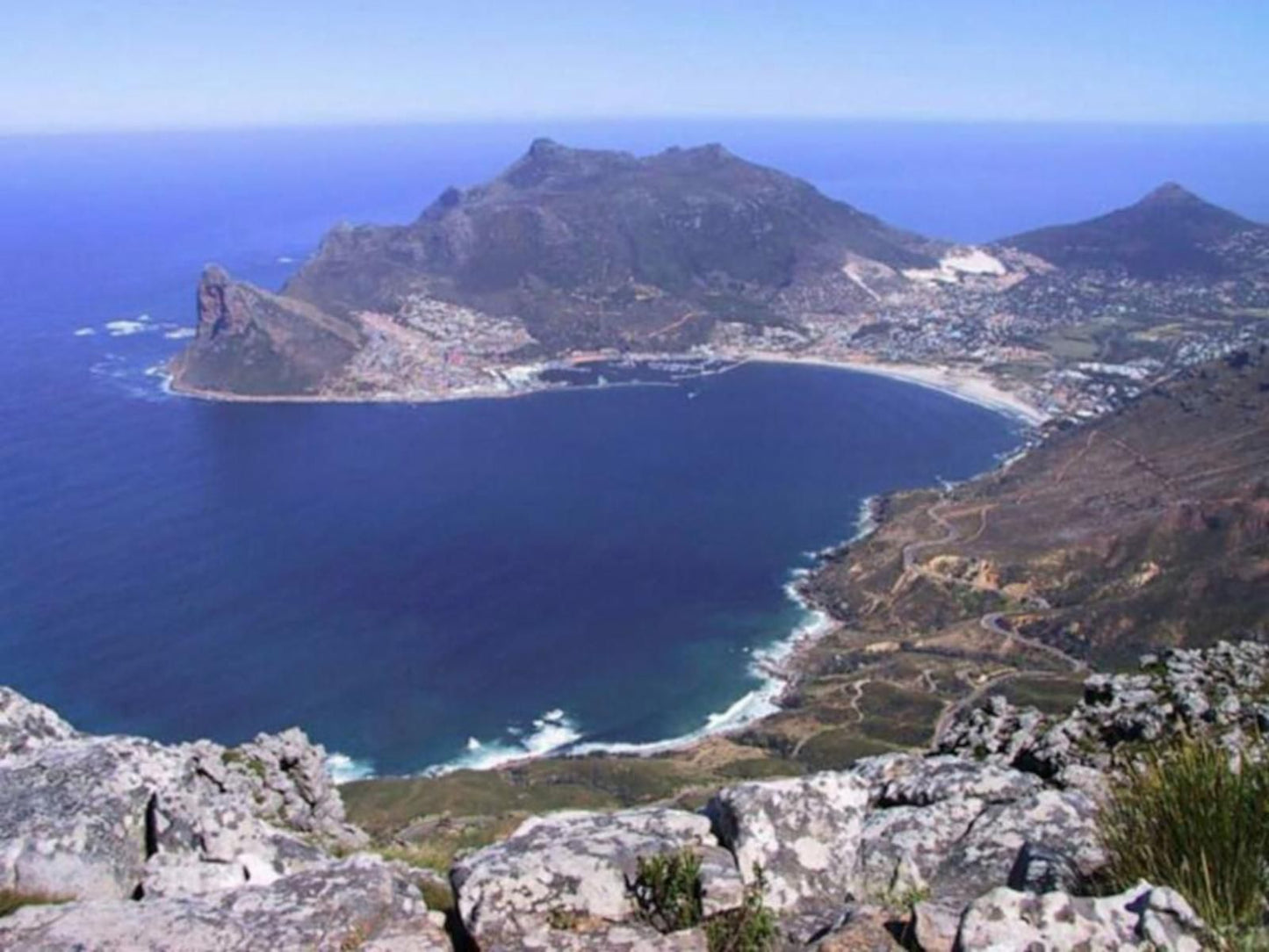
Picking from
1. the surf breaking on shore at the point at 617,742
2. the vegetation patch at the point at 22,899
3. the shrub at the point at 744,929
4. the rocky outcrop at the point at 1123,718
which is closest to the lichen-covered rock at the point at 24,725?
the vegetation patch at the point at 22,899

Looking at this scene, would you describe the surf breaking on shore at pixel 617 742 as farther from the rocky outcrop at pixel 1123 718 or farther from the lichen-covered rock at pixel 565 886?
the lichen-covered rock at pixel 565 886

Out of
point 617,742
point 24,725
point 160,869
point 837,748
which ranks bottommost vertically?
point 617,742

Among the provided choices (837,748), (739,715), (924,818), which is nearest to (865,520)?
(739,715)

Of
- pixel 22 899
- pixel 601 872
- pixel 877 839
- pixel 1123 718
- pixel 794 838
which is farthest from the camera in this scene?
pixel 1123 718

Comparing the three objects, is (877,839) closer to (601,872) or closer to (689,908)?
(689,908)

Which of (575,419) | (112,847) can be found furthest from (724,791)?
(575,419)

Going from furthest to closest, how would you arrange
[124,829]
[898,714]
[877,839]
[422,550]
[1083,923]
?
[422,550]
[898,714]
[877,839]
[124,829]
[1083,923]
